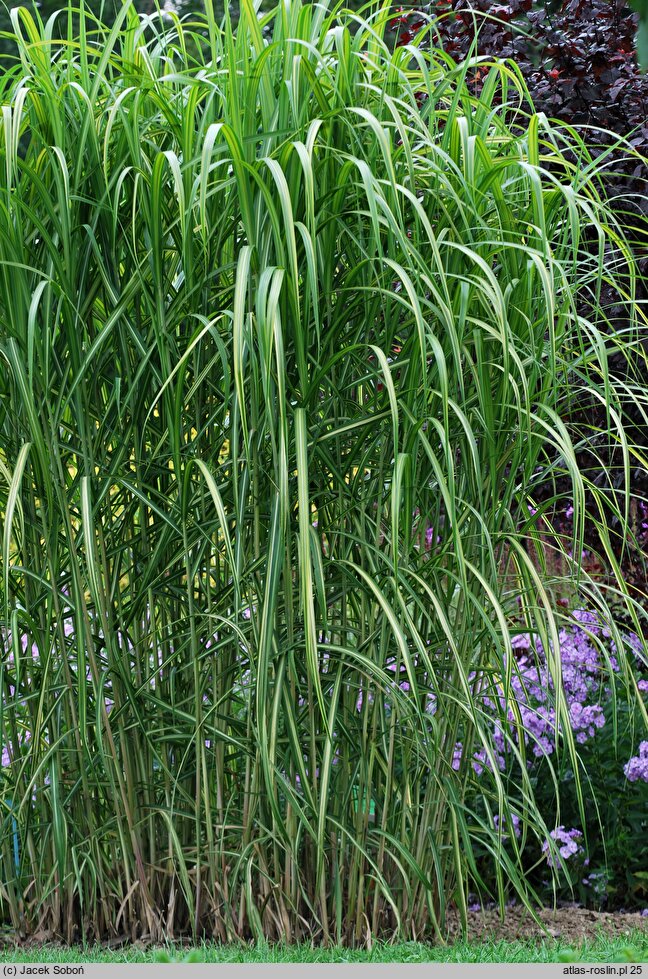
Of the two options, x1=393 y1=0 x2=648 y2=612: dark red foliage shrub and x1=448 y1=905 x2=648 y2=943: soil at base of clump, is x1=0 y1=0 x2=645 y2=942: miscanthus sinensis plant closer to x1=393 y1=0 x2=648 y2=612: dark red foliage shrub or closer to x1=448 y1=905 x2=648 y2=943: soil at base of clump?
x1=448 y1=905 x2=648 y2=943: soil at base of clump

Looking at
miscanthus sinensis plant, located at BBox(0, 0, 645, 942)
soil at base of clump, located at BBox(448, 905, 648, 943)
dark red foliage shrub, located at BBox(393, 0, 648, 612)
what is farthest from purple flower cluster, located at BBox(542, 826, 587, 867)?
dark red foliage shrub, located at BBox(393, 0, 648, 612)

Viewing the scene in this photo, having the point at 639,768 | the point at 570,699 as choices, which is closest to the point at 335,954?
the point at 639,768

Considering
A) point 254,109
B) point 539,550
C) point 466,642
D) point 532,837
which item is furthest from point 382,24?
point 532,837

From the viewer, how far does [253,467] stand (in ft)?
6.29

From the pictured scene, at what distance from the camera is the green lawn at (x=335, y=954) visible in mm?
1967

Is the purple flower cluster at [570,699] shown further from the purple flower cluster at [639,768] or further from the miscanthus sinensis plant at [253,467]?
the miscanthus sinensis plant at [253,467]

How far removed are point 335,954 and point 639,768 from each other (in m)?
1.36

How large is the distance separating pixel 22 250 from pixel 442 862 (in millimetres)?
1619

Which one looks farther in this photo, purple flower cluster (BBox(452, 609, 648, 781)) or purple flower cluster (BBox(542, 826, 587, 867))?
purple flower cluster (BBox(452, 609, 648, 781))

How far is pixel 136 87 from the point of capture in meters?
1.92

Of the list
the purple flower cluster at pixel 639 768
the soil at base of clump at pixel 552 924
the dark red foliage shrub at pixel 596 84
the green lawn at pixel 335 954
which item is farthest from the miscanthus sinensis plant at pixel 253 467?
the dark red foliage shrub at pixel 596 84

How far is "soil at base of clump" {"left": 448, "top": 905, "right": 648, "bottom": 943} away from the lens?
2.48m

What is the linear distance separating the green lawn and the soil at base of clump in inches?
5.3

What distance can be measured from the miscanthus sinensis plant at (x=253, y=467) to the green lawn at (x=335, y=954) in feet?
0.19
